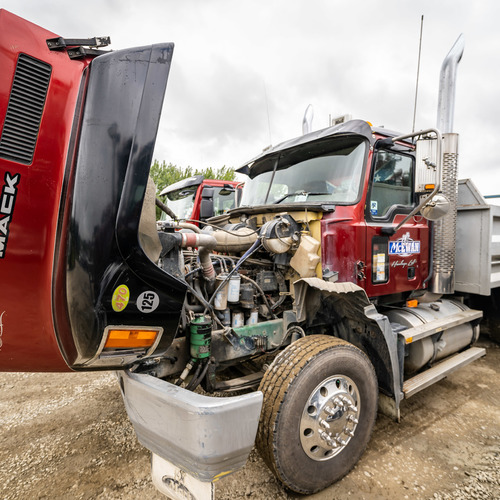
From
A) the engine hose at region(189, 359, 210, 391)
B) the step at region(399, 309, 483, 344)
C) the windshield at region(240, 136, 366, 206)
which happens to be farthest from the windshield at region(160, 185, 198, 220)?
the engine hose at region(189, 359, 210, 391)

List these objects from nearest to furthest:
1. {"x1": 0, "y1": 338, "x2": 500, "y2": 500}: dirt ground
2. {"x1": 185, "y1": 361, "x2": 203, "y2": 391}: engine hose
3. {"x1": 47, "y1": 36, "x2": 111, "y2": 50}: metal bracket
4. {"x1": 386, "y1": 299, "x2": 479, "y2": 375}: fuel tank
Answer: {"x1": 47, "y1": 36, "x2": 111, "y2": 50}: metal bracket < {"x1": 185, "y1": 361, "x2": 203, "y2": 391}: engine hose < {"x1": 0, "y1": 338, "x2": 500, "y2": 500}: dirt ground < {"x1": 386, "y1": 299, "x2": 479, "y2": 375}: fuel tank

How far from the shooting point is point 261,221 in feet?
10.3

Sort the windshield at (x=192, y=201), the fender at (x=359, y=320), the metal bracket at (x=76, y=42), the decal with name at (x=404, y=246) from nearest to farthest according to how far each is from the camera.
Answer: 1. the metal bracket at (x=76, y=42)
2. the fender at (x=359, y=320)
3. the decal with name at (x=404, y=246)
4. the windshield at (x=192, y=201)

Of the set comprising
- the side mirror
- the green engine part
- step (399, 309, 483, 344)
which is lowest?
the green engine part

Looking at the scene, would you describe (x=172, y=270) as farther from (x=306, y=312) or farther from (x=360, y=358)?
(x=360, y=358)

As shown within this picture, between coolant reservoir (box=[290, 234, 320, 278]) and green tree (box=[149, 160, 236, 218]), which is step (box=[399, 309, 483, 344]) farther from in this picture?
green tree (box=[149, 160, 236, 218])

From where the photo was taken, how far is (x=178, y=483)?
1663 mm

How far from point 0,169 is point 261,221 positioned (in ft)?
7.01

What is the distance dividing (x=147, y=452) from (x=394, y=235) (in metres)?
2.75

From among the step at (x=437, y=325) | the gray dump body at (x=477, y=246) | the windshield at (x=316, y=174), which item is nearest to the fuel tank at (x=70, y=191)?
the windshield at (x=316, y=174)

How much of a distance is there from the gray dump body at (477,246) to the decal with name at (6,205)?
4.10 meters

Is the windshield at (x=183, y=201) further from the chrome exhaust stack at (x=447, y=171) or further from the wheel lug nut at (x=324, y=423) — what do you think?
the wheel lug nut at (x=324, y=423)

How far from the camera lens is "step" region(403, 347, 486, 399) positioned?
108 inches

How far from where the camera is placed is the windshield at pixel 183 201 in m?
8.03
